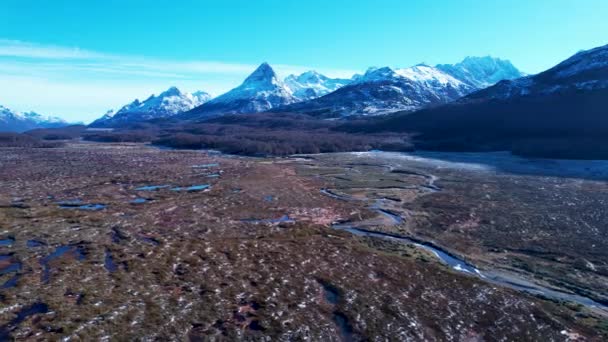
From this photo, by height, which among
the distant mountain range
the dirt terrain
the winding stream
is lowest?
the winding stream

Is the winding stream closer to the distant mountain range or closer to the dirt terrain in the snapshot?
the dirt terrain

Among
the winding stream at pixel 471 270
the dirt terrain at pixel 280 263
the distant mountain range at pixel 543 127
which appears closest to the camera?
the dirt terrain at pixel 280 263

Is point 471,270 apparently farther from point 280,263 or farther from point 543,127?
point 543,127

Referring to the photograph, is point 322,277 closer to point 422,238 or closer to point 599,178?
point 422,238

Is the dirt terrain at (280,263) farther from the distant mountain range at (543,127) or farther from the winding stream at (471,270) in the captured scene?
the distant mountain range at (543,127)

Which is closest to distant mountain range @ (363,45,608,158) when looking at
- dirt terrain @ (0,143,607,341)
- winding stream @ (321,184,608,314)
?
dirt terrain @ (0,143,607,341)

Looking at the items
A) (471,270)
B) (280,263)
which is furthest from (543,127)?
(280,263)

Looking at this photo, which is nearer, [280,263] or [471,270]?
[280,263]

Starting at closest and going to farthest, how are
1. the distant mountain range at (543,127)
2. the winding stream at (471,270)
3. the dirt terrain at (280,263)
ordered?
1. the dirt terrain at (280,263)
2. the winding stream at (471,270)
3. the distant mountain range at (543,127)

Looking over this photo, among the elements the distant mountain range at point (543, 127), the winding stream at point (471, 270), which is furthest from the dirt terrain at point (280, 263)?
the distant mountain range at point (543, 127)
